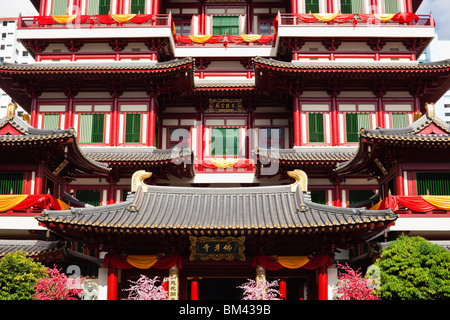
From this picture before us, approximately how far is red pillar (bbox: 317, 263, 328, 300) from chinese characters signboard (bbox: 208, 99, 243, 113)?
1633 centimetres

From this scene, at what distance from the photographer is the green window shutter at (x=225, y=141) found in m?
32.1

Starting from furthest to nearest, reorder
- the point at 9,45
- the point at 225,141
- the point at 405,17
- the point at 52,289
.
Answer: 1. the point at 9,45
2. the point at 225,141
3. the point at 405,17
4. the point at 52,289

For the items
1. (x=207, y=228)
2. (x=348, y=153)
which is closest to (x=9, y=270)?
(x=207, y=228)

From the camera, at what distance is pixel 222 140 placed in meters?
32.4

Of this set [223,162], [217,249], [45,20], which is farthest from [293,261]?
[45,20]

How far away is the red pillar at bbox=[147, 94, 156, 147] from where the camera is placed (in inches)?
1162

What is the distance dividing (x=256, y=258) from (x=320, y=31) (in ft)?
59.1

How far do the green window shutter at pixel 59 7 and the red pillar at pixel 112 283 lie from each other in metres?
21.3

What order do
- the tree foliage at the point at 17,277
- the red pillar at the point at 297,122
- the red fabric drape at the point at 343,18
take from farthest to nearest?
the red fabric drape at the point at 343,18, the red pillar at the point at 297,122, the tree foliage at the point at 17,277

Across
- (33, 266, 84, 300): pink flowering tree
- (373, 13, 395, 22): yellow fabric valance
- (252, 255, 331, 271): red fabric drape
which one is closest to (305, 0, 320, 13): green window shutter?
(373, 13, 395, 22): yellow fabric valance

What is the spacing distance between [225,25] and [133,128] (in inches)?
458

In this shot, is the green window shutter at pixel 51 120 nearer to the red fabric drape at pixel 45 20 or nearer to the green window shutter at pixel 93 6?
the red fabric drape at pixel 45 20

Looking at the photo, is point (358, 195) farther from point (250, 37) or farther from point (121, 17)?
point (121, 17)

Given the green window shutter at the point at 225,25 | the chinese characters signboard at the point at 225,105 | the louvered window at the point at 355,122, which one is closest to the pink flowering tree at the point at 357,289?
the louvered window at the point at 355,122
